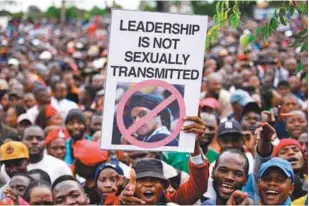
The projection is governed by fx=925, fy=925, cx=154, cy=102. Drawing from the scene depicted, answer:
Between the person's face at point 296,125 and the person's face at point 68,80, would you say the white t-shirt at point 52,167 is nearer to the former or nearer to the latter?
the person's face at point 296,125

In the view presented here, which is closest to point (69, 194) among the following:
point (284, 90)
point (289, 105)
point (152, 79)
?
point (152, 79)

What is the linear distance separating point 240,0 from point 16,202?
1975 mm

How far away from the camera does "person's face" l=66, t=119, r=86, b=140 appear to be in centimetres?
1001

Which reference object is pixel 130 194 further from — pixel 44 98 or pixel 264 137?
pixel 44 98

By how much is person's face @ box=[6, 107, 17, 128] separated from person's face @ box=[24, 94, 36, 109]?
114 centimetres

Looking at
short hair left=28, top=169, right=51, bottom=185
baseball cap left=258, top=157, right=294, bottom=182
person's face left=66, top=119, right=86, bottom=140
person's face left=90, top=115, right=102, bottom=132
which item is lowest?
short hair left=28, top=169, right=51, bottom=185

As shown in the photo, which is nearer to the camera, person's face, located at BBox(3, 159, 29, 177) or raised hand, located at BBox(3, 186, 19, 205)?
raised hand, located at BBox(3, 186, 19, 205)

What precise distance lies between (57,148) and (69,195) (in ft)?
7.17

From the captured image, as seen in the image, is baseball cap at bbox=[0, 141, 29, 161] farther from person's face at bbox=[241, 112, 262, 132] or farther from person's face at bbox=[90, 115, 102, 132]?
person's face at bbox=[241, 112, 262, 132]

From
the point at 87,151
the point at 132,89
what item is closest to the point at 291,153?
the point at 87,151

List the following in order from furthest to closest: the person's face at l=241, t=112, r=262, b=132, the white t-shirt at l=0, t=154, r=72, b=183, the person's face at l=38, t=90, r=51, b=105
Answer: the person's face at l=38, t=90, r=51, b=105, the person's face at l=241, t=112, r=262, b=132, the white t-shirt at l=0, t=154, r=72, b=183

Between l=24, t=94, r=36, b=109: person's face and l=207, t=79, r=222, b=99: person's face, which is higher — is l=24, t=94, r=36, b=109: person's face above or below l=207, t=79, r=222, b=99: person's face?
below

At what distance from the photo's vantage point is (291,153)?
767 centimetres

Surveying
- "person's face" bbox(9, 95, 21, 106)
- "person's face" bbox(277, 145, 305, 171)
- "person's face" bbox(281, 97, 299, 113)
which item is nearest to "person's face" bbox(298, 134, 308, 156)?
"person's face" bbox(277, 145, 305, 171)
